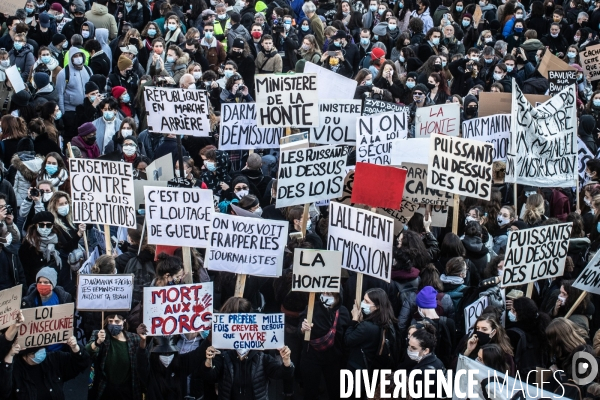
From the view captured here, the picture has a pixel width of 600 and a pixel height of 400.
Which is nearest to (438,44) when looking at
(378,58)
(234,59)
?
(378,58)

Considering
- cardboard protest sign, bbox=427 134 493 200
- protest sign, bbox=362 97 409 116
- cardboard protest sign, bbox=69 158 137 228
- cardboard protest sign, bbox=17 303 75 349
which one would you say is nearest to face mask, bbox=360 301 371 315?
cardboard protest sign, bbox=427 134 493 200

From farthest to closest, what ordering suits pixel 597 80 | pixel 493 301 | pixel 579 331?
pixel 597 80 < pixel 493 301 < pixel 579 331

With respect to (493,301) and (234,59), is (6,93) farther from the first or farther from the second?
(493,301)

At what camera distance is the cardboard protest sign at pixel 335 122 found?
13484 millimetres

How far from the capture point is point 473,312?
1016cm

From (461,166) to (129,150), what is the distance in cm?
457

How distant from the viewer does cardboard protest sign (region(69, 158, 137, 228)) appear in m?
11.2

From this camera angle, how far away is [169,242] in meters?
10.9

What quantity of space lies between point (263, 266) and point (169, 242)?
1.06 m

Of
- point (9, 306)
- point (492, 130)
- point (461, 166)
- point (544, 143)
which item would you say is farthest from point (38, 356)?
point (492, 130)

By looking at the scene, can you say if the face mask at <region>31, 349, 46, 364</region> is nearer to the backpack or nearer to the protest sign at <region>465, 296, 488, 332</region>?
the backpack

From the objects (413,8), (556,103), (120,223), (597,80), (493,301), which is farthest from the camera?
(413,8)

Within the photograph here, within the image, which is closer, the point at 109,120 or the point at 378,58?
the point at 109,120

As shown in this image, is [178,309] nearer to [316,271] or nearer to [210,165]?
[316,271]
